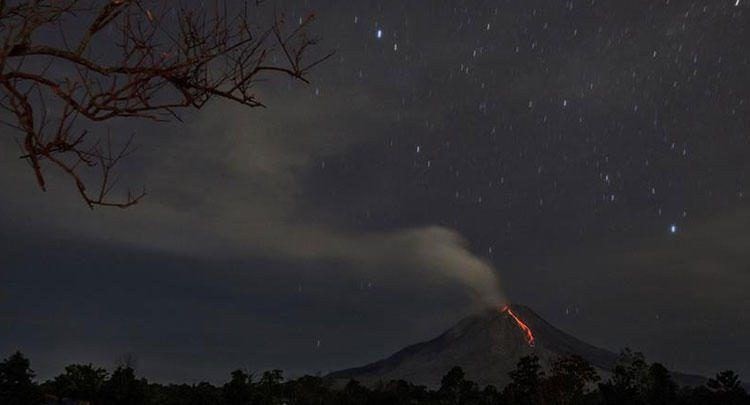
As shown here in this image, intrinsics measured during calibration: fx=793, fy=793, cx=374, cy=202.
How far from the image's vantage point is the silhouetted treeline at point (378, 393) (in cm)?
4638

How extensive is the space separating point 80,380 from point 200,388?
8.44 metres

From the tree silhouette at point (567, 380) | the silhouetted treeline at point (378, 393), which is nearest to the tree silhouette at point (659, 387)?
the silhouetted treeline at point (378, 393)

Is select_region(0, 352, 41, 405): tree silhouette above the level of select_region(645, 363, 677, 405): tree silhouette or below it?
below

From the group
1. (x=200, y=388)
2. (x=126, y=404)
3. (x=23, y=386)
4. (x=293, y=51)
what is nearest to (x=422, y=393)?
(x=200, y=388)

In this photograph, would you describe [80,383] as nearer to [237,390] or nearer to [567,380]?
[237,390]

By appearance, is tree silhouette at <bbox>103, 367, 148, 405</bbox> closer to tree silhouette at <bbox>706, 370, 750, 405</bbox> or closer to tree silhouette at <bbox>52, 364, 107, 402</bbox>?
tree silhouette at <bbox>52, 364, 107, 402</bbox>

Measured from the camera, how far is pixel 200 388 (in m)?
53.1

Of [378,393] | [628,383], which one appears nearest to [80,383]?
[378,393]

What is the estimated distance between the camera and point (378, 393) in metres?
67.3

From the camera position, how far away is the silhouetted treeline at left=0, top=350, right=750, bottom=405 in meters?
46.4

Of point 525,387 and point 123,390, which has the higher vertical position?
point 525,387

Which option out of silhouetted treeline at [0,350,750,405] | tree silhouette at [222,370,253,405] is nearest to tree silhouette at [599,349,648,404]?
silhouetted treeline at [0,350,750,405]

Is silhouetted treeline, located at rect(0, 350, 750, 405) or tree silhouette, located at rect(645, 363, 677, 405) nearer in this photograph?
silhouetted treeline, located at rect(0, 350, 750, 405)

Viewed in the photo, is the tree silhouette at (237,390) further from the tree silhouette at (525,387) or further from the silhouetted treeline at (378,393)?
the tree silhouette at (525,387)
